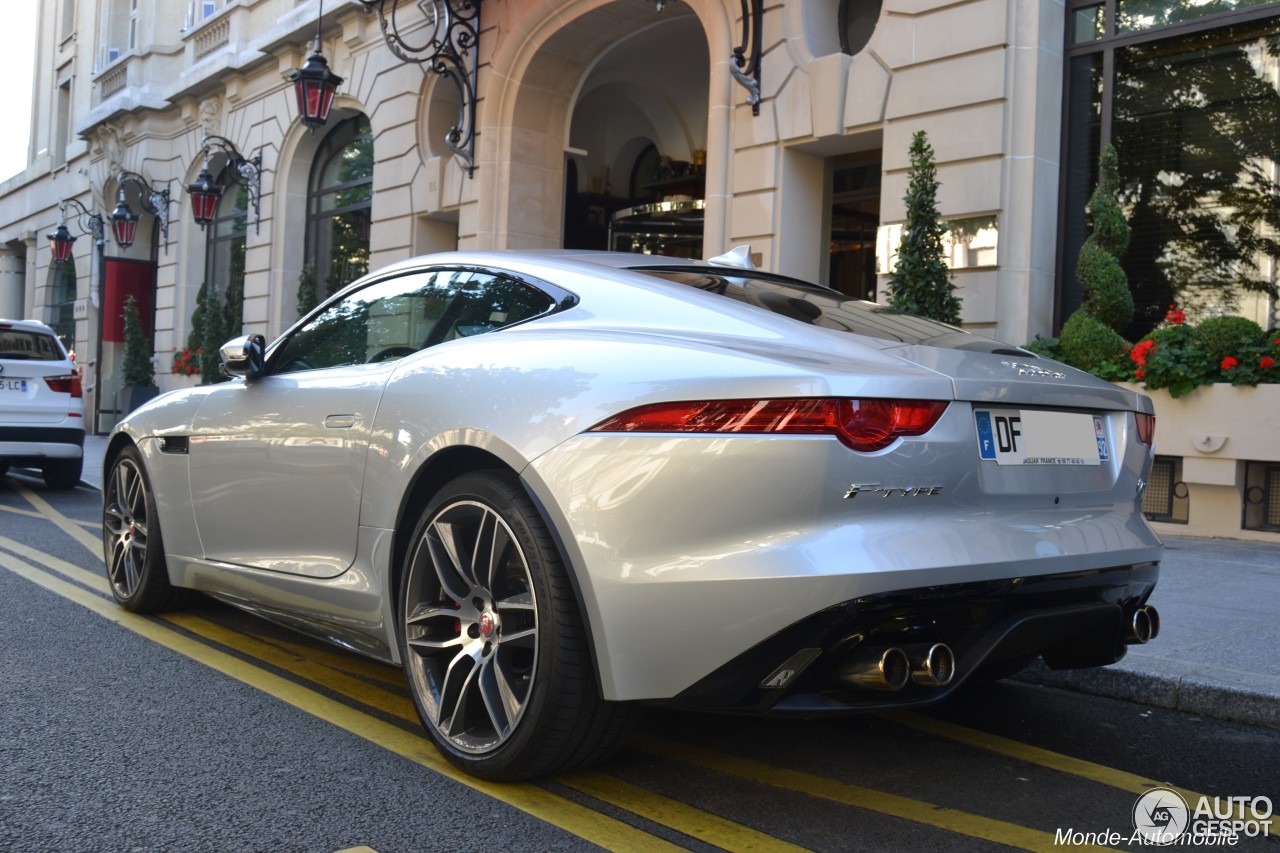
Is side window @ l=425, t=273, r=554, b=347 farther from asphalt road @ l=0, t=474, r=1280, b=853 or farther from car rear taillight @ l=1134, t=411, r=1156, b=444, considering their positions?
car rear taillight @ l=1134, t=411, r=1156, b=444

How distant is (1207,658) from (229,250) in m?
21.8

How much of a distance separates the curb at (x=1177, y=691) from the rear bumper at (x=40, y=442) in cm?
966

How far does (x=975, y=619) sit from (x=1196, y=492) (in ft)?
20.6

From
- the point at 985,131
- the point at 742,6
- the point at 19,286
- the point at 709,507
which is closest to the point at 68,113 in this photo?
the point at 19,286

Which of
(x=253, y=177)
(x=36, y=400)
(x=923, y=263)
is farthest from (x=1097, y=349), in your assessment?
(x=253, y=177)

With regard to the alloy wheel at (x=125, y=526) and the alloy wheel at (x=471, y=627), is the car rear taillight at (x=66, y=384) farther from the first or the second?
the alloy wheel at (x=471, y=627)

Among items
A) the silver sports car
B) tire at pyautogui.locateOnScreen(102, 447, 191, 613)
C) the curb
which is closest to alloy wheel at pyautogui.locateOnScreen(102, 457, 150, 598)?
tire at pyautogui.locateOnScreen(102, 447, 191, 613)

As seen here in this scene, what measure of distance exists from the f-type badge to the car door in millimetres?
1604

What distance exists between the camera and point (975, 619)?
9.23 feet

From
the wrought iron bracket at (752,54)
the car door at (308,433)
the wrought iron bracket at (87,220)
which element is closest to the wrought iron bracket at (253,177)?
the wrought iron bracket at (87,220)

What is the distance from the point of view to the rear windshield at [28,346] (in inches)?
436

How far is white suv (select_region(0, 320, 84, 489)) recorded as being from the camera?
11.0 metres

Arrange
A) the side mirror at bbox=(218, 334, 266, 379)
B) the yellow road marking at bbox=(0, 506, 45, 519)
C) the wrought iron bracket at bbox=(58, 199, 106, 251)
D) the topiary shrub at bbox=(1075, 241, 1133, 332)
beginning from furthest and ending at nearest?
the wrought iron bracket at bbox=(58, 199, 106, 251) → the yellow road marking at bbox=(0, 506, 45, 519) → the topiary shrub at bbox=(1075, 241, 1133, 332) → the side mirror at bbox=(218, 334, 266, 379)

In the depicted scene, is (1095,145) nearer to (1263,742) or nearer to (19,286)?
(1263,742)
